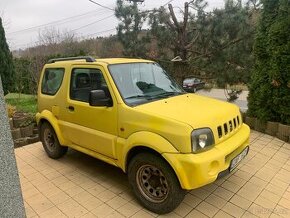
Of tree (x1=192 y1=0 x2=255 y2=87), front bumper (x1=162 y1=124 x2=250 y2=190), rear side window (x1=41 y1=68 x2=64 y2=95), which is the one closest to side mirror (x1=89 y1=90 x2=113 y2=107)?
front bumper (x1=162 y1=124 x2=250 y2=190)

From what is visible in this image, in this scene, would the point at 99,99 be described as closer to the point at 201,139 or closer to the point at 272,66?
the point at 201,139

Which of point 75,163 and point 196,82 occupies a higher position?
point 196,82

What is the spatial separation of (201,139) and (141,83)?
4.29 feet

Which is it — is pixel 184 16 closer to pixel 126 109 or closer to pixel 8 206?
pixel 126 109

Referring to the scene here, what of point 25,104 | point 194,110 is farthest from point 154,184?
point 25,104

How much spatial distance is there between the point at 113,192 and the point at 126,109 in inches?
48.8

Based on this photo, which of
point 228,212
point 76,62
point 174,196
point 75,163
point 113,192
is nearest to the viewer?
point 174,196

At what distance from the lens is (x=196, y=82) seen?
7695 millimetres

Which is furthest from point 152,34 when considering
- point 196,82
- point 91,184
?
point 91,184

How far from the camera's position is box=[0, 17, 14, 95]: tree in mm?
10336

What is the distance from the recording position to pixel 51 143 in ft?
15.5

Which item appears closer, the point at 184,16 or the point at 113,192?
the point at 113,192

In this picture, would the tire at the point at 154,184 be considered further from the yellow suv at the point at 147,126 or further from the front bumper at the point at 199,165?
the front bumper at the point at 199,165

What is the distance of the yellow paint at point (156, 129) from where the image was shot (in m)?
2.64
